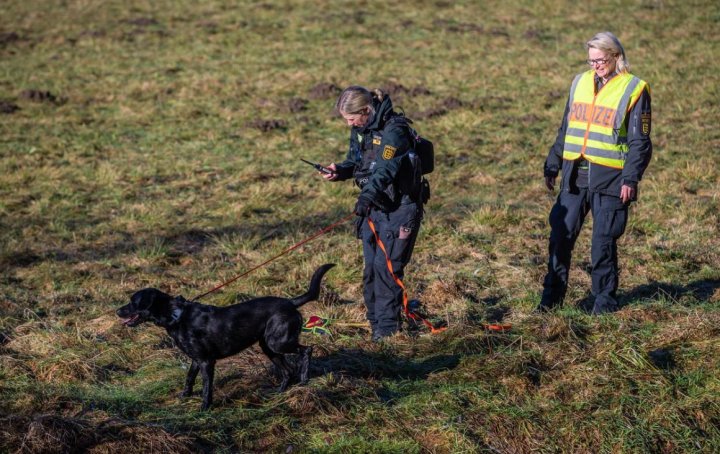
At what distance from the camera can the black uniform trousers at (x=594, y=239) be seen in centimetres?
571

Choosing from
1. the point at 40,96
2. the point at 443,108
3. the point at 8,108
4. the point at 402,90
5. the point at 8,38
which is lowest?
the point at 8,108

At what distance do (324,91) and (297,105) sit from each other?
92cm

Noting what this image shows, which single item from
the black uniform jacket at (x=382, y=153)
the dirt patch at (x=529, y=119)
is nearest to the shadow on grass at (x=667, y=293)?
the black uniform jacket at (x=382, y=153)

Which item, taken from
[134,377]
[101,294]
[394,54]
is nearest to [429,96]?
[394,54]

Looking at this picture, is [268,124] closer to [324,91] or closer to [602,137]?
[324,91]

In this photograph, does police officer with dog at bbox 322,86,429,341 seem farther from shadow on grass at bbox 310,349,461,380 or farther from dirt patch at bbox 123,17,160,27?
dirt patch at bbox 123,17,160,27

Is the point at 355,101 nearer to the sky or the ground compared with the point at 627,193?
nearer to the sky

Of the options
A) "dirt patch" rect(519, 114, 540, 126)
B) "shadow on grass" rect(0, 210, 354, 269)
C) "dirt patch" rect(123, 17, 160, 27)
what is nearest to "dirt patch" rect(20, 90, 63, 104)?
Result: "dirt patch" rect(123, 17, 160, 27)

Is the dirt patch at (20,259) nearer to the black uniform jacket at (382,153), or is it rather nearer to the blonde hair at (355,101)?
the black uniform jacket at (382,153)

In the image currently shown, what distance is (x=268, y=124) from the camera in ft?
42.8

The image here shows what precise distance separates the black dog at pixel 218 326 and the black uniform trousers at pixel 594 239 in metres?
2.03

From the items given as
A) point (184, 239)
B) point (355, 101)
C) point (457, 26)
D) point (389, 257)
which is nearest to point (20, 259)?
point (184, 239)

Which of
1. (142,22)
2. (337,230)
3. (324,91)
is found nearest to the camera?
(337,230)

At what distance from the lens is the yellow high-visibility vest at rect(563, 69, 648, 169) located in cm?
556
